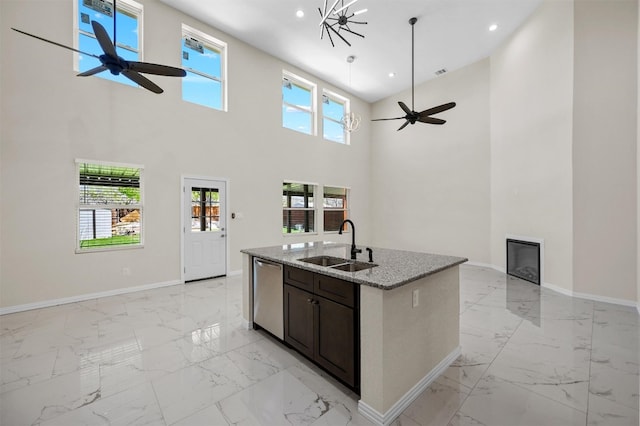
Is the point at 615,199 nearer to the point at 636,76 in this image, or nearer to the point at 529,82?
the point at 636,76

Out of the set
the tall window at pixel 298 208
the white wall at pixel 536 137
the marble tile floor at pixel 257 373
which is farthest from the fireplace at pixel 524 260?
the tall window at pixel 298 208

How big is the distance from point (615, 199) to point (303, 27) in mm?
5646

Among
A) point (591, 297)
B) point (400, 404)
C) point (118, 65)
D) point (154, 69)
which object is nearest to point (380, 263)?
point (400, 404)

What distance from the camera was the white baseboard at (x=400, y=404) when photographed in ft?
5.45

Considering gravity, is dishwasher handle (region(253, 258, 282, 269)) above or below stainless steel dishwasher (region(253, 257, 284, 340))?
above

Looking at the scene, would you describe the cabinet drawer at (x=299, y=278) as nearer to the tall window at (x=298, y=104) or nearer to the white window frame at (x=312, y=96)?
the tall window at (x=298, y=104)

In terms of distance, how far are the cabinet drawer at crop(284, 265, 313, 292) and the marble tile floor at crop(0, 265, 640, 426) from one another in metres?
0.67

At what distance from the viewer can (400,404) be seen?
175cm

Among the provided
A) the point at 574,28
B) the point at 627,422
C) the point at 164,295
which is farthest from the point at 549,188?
the point at 164,295

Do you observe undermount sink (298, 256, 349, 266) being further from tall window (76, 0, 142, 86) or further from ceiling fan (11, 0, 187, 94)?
tall window (76, 0, 142, 86)

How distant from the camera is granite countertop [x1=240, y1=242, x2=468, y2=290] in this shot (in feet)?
5.65

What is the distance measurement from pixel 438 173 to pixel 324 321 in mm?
5968

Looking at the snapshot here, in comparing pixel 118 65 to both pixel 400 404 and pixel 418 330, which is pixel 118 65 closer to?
pixel 418 330

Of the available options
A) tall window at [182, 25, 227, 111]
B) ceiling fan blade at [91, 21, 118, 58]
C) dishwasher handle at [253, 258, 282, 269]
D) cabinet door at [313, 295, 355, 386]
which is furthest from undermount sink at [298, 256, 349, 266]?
tall window at [182, 25, 227, 111]
